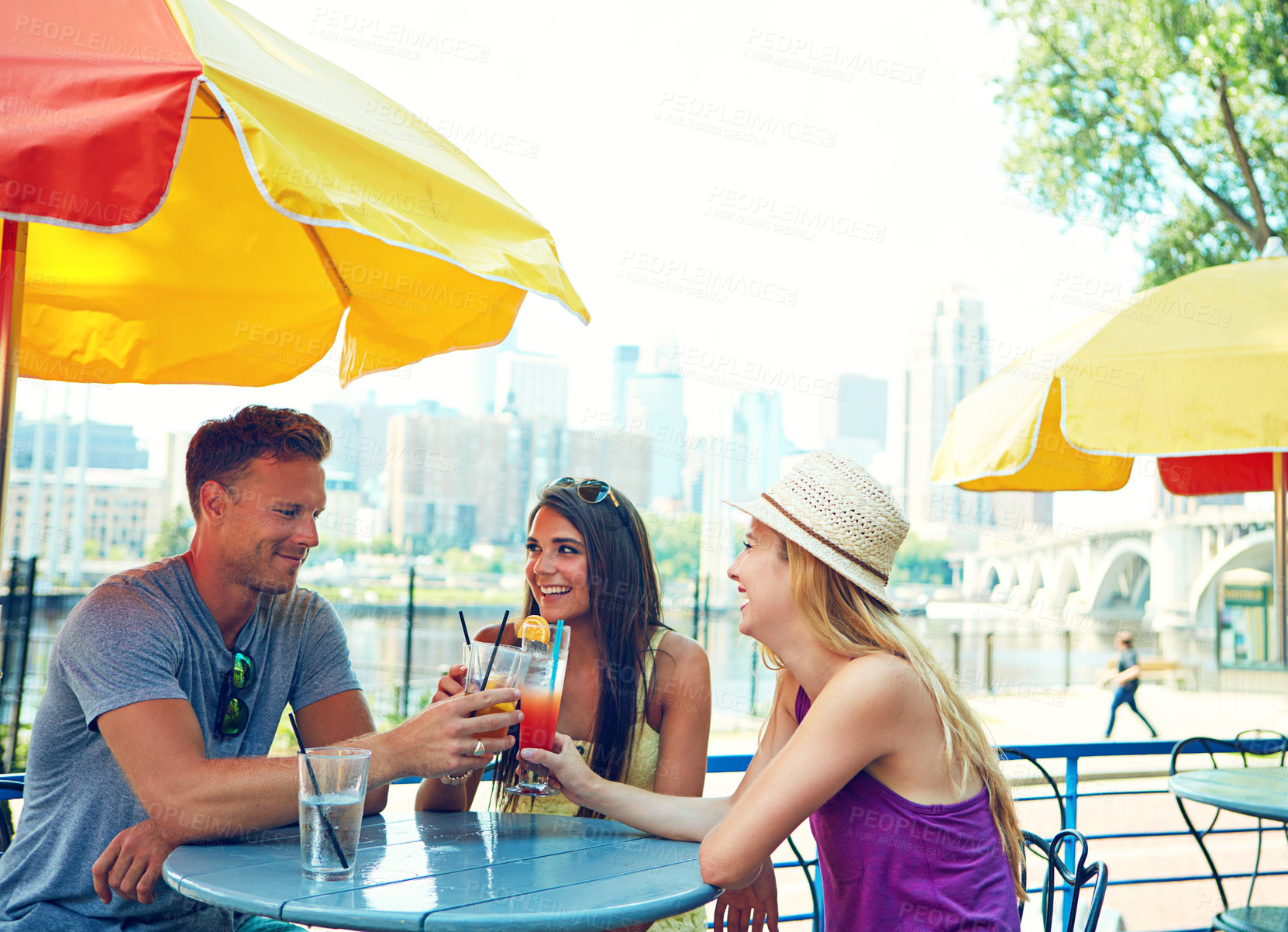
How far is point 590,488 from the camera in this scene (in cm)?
253

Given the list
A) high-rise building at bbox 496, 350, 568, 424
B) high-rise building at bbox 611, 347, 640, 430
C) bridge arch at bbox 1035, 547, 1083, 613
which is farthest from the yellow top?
high-rise building at bbox 496, 350, 568, 424

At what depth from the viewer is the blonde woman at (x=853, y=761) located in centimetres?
162

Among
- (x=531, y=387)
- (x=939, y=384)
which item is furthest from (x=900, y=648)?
(x=939, y=384)

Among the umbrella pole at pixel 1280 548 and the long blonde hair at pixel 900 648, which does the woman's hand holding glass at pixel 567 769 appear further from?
the umbrella pole at pixel 1280 548

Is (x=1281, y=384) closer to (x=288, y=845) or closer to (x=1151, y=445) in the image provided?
(x=1151, y=445)

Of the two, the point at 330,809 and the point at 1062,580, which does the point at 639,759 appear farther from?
the point at 1062,580

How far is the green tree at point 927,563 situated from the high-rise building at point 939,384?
8904mm

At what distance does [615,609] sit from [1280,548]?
92.6 inches

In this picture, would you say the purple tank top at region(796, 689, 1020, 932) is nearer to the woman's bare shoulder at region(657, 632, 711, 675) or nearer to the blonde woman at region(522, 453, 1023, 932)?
the blonde woman at region(522, 453, 1023, 932)

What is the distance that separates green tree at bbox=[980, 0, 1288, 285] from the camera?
8.78 m

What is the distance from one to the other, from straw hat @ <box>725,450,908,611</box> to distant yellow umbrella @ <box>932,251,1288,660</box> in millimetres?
1100

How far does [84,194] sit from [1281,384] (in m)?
2.61

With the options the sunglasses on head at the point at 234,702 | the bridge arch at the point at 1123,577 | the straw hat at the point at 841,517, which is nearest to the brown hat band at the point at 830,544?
the straw hat at the point at 841,517

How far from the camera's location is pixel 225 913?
195 centimetres
